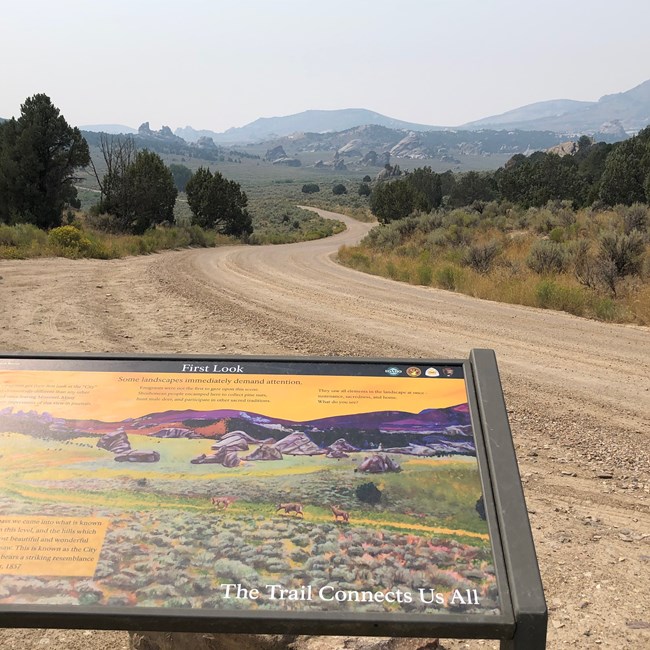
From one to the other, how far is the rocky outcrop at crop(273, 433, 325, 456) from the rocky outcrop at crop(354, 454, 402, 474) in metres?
0.18

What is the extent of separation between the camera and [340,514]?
8.08 feet

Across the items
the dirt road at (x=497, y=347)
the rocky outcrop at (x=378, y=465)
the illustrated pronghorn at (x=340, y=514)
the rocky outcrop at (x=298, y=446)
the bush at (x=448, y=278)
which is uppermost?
the rocky outcrop at (x=298, y=446)

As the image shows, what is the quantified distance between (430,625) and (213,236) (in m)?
36.5

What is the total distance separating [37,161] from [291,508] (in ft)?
104

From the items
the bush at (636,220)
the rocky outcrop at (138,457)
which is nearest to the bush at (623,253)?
the bush at (636,220)

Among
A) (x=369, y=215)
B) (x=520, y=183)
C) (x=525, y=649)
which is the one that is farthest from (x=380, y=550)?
(x=369, y=215)

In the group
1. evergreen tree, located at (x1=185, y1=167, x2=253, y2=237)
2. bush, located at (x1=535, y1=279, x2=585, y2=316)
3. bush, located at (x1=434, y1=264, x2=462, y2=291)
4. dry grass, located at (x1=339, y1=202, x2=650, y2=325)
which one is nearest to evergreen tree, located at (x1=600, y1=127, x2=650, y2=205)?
dry grass, located at (x1=339, y1=202, x2=650, y2=325)

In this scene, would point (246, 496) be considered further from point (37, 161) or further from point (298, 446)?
point (37, 161)

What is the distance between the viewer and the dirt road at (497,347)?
3.92 meters

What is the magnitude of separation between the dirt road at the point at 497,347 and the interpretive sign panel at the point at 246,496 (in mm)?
1431

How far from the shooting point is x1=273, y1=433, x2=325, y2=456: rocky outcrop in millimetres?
2727

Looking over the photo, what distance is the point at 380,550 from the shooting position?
2328 mm

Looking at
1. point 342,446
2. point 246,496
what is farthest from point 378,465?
point 246,496

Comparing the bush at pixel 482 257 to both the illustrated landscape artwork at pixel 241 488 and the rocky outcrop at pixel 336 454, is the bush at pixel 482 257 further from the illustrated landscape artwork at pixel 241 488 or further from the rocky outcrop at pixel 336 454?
the rocky outcrop at pixel 336 454
